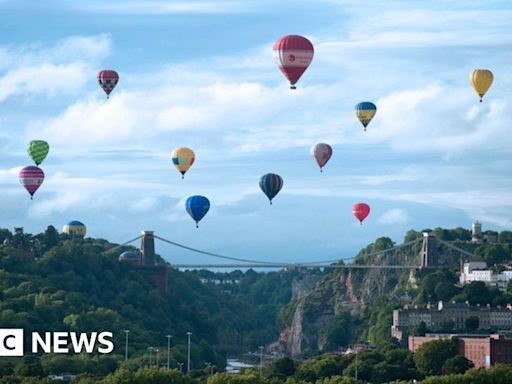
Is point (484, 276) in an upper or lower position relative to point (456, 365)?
upper

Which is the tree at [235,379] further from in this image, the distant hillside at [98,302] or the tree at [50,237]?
the tree at [50,237]

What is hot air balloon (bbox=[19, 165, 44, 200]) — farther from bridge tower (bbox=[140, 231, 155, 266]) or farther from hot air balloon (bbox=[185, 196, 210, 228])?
bridge tower (bbox=[140, 231, 155, 266])

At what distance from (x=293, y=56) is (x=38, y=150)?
30406 millimetres

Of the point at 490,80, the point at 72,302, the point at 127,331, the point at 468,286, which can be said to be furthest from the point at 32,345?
the point at 468,286

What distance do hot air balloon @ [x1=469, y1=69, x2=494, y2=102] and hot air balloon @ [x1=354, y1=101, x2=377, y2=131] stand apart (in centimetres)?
706

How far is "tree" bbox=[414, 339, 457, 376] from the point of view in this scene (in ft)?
331

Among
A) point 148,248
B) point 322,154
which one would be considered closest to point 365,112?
point 322,154

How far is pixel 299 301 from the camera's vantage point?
158 metres

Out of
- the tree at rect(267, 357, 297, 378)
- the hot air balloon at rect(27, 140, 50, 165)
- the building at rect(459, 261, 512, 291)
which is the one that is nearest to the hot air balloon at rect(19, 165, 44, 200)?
the hot air balloon at rect(27, 140, 50, 165)

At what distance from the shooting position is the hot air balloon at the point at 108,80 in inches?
3954

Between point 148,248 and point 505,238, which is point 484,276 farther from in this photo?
point 148,248

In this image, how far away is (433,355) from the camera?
10281 centimetres

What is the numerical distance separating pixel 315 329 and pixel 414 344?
35.9m

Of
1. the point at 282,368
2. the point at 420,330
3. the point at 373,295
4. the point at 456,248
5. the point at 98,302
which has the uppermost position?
the point at 456,248
